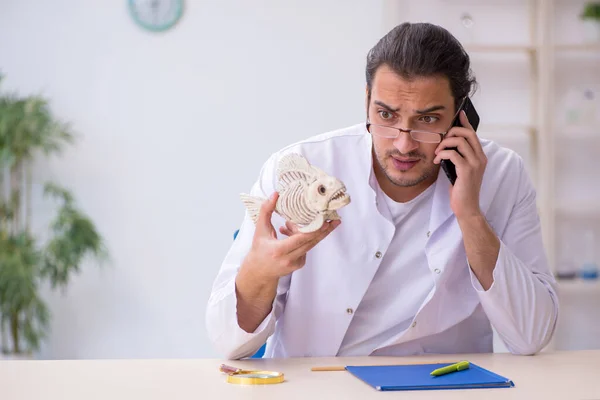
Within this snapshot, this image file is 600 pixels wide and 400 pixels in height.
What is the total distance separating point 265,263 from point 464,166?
1.79ft

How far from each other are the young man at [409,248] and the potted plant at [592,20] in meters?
2.41

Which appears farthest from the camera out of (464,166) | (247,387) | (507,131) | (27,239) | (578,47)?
(507,131)

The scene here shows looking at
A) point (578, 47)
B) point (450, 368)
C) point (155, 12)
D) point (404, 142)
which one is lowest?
point (450, 368)

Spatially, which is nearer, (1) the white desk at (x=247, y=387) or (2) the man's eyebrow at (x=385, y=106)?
(1) the white desk at (x=247, y=387)

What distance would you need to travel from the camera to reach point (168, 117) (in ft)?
13.8

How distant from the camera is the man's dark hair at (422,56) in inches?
69.6

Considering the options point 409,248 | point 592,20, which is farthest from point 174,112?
point 409,248

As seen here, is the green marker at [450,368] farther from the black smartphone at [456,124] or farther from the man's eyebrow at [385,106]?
the man's eyebrow at [385,106]

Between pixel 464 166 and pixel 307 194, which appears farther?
pixel 464 166

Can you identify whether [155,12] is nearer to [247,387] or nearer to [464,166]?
[464,166]

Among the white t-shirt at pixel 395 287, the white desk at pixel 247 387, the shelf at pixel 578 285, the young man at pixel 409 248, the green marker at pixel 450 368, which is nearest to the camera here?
the white desk at pixel 247 387

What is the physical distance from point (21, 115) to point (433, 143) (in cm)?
265

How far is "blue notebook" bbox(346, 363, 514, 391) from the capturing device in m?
1.33

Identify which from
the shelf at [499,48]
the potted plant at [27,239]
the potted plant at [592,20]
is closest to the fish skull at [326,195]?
the potted plant at [27,239]
